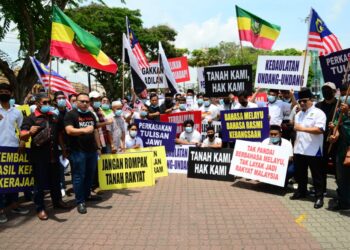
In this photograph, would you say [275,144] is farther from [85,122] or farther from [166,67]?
[166,67]

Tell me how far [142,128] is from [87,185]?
2980 millimetres

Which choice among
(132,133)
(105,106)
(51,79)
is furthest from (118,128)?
(51,79)

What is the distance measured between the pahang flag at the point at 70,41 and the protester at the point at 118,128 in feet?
4.26

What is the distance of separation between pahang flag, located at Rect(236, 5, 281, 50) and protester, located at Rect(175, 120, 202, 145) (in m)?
3.11

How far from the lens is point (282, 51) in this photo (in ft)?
191

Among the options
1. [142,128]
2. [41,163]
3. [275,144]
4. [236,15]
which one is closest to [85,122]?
[41,163]

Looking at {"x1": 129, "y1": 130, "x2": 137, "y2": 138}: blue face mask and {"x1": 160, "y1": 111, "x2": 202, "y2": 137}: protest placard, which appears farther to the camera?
{"x1": 160, "y1": 111, "x2": 202, "y2": 137}: protest placard

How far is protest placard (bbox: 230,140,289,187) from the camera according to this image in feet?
22.6

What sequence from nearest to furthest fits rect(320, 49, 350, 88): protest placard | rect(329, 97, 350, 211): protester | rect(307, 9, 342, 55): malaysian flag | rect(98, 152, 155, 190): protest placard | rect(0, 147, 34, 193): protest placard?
rect(0, 147, 34, 193): protest placard, rect(329, 97, 350, 211): protester, rect(320, 49, 350, 88): protest placard, rect(98, 152, 155, 190): protest placard, rect(307, 9, 342, 55): malaysian flag

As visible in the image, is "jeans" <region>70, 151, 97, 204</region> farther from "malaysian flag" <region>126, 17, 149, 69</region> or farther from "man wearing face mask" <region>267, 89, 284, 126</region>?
"malaysian flag" <region>126, 17, 149, 69</region>

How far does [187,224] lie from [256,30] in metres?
6.75

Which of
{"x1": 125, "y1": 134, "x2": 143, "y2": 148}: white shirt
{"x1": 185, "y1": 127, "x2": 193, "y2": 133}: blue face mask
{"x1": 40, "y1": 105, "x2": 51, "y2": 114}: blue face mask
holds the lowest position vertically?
{"x1": 125, "y1": 134, "x2": 143, "y2": 148}: white shirt

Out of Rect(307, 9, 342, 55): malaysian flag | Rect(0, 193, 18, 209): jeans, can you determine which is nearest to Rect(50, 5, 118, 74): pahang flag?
Rect(0, 193, 18, 209): jeans

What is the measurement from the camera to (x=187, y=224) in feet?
16.9
